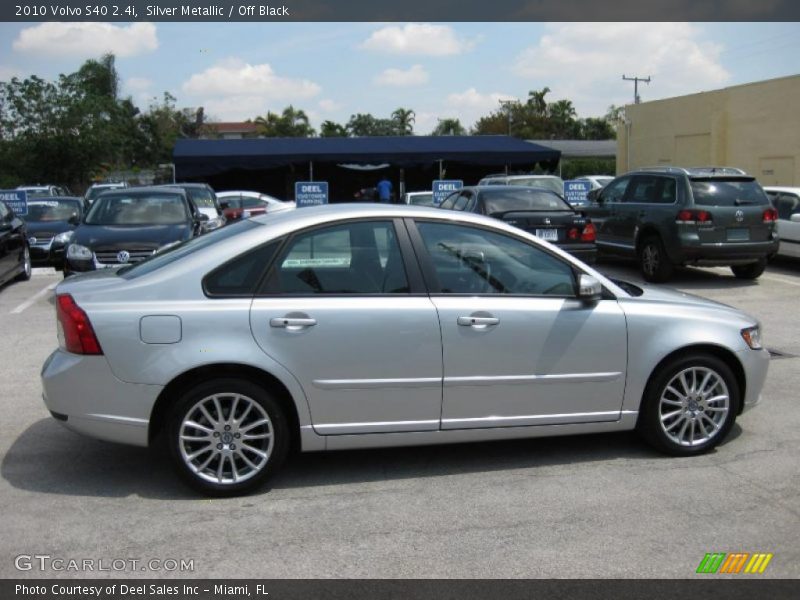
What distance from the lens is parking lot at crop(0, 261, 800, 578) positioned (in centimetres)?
401

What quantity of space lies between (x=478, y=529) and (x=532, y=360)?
1138 mm

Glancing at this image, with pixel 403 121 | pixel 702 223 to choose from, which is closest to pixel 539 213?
pixel 702 223

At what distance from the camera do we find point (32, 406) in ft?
21.8

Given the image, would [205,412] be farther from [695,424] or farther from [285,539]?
[695,424]

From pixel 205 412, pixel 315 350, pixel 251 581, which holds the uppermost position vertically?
pixel 315 350

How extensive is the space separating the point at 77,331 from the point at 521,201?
9091 millimetres

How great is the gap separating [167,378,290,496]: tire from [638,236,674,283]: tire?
9.76m

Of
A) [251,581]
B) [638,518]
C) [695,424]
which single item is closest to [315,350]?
[251,581]

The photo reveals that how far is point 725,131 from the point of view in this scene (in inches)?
1160

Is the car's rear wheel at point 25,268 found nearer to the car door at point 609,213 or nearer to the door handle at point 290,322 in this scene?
the car door at point 609,213

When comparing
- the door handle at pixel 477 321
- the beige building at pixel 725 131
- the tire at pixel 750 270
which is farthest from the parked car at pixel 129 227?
the beige building at pixel 725 131

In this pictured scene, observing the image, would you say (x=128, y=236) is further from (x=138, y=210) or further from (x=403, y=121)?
(x=403, y=121)

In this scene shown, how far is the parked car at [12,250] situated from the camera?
12.9 m

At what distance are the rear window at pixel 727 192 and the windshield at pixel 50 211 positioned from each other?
1264cm
